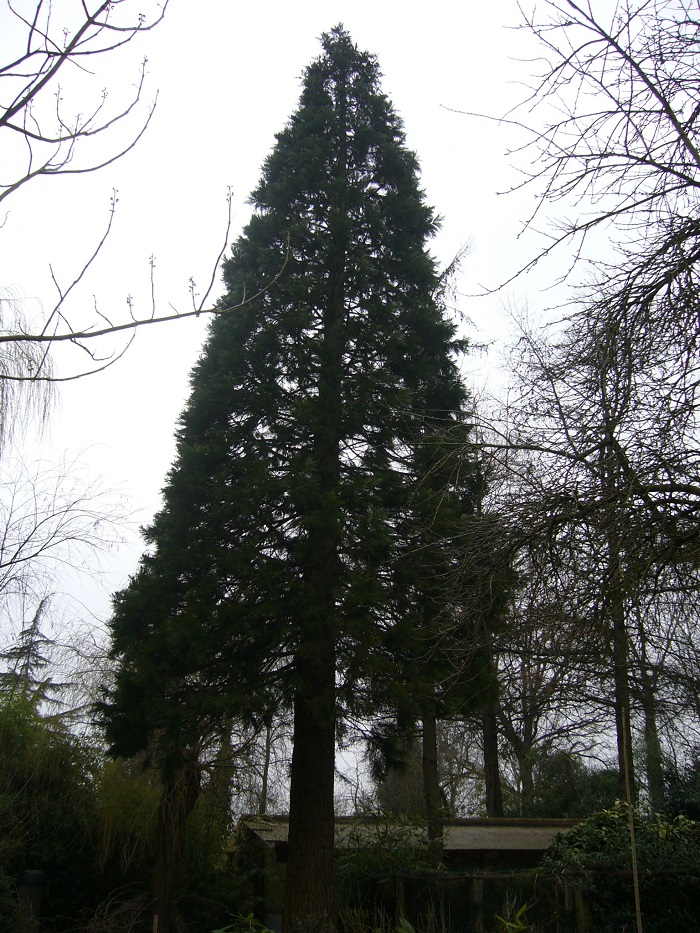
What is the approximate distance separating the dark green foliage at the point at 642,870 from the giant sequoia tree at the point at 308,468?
112 inches

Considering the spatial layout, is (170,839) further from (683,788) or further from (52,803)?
(683,788)

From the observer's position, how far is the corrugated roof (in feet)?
37.4

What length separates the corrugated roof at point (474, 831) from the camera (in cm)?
1139

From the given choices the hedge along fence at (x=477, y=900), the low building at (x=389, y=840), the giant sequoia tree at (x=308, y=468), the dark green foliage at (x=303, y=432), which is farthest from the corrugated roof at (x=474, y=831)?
the dark green foliage at (x=303, y=432)

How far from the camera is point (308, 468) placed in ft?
30.2

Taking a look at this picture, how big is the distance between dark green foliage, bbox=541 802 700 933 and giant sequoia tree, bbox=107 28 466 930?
2837 millimetres

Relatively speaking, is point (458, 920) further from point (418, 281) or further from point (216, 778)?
point (418, 281)

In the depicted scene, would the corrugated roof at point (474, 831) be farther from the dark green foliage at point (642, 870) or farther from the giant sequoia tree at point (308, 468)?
the giant sequoia tree at point (308, 468)

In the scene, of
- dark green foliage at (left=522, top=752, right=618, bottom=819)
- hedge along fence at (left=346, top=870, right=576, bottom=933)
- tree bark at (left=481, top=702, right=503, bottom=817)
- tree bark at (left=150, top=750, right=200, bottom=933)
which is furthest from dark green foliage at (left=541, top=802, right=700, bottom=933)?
tree bark at (left=481, top=702, right=503, bottom=817)

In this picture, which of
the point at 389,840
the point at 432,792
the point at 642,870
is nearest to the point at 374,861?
the point at 389,840

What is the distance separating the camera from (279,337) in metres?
10.8

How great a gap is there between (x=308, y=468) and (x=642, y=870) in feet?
18.4

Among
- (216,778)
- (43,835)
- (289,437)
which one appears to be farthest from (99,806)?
(289,437)

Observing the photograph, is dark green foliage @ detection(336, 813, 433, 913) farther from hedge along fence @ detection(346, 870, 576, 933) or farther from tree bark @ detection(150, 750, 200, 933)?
tree bark @ detection(150, 750, 200, 933)
